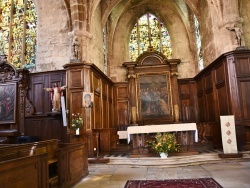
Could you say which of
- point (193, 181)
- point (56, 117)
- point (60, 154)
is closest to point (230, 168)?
point (193, 181)

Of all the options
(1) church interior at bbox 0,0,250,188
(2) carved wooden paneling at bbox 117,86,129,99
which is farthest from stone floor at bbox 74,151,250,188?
(2) carved wooden paneling at bbox 117,86,129,99

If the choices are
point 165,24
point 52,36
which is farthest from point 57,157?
point 165,24

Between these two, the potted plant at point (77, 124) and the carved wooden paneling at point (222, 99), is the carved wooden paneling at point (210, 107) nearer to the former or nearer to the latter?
the carved wooden paneling at point (222, 99)

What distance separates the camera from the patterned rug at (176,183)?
191 inches

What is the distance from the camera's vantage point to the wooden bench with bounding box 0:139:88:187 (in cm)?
449

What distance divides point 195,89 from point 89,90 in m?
7.11

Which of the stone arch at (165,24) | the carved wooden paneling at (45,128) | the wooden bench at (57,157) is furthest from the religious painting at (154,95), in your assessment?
the wooden bench at (57,157)

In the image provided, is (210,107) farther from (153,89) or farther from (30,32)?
(30,32)

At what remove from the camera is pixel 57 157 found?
15.7ft

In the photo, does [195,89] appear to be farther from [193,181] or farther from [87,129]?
[193,181]

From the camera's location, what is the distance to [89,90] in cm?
990

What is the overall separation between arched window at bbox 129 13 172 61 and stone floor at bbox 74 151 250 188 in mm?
9227

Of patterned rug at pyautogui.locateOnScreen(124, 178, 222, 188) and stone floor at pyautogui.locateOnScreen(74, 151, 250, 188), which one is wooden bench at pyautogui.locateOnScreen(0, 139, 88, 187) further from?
patterned rug at pyautogui.locateOnScreen(124, 178, 222, 188)

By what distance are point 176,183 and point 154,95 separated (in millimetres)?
9229
